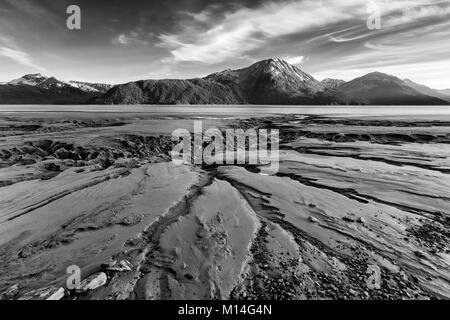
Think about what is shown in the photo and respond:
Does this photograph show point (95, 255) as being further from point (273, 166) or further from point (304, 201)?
point (273, 166)

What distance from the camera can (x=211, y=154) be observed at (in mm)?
20641

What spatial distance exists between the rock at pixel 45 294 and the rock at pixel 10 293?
230 millimetres

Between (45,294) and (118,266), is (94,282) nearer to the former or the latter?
(118,266)

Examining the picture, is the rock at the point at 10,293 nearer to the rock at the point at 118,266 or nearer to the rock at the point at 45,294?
the rock at the point at 45,294

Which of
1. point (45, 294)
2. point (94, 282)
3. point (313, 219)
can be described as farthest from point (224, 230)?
point (45, 294)

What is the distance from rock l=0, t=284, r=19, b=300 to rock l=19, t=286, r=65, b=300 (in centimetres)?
23

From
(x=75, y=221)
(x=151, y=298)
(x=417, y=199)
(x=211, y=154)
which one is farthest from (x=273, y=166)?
(x=151, y=298)

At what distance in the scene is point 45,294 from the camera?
17.8 feet

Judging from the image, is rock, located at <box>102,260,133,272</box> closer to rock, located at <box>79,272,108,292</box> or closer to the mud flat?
the mud flat

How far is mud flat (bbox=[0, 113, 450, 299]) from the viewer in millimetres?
5918

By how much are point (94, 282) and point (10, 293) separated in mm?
1592

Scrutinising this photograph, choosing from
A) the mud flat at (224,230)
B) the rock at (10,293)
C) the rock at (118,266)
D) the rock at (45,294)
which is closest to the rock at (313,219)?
the mud flat at (224,230)

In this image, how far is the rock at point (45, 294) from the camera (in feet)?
17.6

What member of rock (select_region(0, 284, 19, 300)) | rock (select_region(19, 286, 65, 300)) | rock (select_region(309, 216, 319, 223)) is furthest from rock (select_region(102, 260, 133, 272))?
rock (select_region(309, 216, 319, 223))
